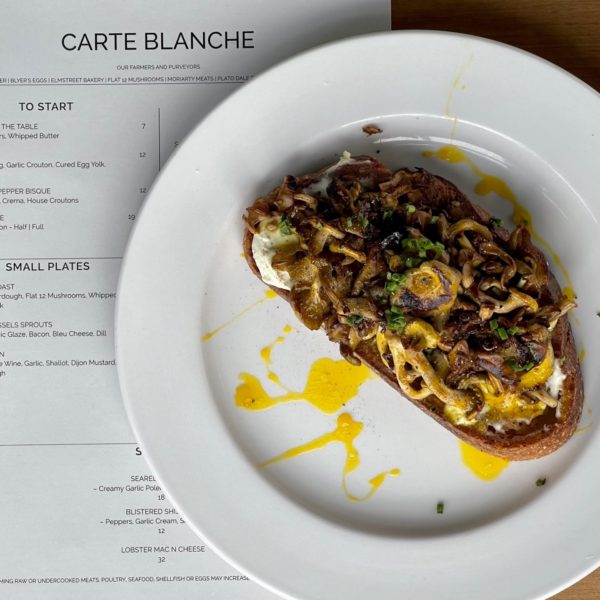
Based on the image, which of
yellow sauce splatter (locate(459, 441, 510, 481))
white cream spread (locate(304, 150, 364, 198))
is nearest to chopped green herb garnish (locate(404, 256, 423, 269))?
white cream spread (locate(304, 150, 364, 198))

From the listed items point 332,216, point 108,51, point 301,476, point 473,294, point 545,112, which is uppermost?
point 108,51

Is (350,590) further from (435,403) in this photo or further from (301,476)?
(435,403)

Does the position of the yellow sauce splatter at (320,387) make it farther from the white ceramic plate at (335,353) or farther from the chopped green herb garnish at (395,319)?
the chopped green herb garnish at (395,319)

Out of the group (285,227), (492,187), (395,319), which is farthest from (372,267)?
(492,187)

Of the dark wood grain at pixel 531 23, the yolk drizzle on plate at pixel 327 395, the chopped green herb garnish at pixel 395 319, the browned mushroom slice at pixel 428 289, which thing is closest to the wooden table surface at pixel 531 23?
the dark wood grain at pixel 531 23

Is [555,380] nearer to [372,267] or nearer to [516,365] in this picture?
[516,365]

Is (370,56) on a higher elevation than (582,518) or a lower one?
higher

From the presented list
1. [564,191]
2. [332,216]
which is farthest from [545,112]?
[332,216]
